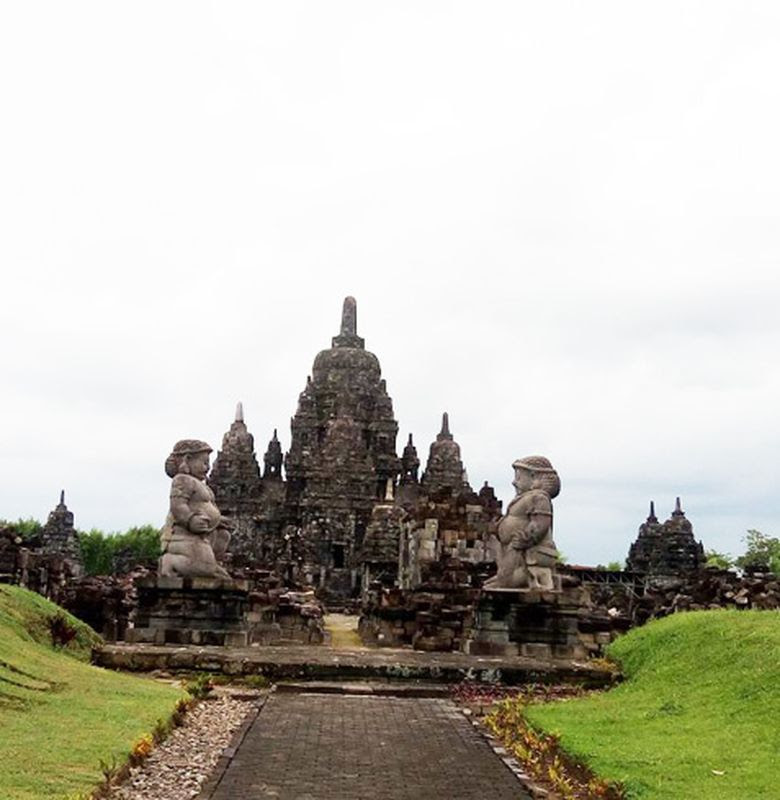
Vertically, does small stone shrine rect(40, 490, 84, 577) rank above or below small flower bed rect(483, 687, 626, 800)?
above

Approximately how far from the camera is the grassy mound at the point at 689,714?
24.8 ft

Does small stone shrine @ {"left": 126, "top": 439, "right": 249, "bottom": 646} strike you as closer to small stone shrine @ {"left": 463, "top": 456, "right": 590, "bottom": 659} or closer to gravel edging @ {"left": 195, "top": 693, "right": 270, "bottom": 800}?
small stone shrine @ {"left": 463, "top": 456, "right": 590, "bottom": 659}

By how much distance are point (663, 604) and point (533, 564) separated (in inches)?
377

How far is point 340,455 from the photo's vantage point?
51094 millimetres

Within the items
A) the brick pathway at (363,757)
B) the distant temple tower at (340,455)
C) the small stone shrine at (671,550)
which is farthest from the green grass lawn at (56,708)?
the distant temple tower at (340,455)

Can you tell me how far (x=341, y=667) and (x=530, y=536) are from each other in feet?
12.8

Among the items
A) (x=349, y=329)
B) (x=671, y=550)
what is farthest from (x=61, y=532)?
(x=671, y=550)

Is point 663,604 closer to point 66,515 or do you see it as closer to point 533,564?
point 533,564

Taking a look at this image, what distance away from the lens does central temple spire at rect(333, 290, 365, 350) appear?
59.5 m

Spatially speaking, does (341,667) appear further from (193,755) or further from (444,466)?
(444,466)

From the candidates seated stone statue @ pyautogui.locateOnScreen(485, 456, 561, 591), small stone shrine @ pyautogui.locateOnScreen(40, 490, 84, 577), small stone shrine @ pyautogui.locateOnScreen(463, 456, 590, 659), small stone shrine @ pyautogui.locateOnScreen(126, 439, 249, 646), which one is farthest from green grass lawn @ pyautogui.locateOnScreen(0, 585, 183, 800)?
small stone shrine @ pyautogui.locateOnScreen(40, 490, 84, 577)

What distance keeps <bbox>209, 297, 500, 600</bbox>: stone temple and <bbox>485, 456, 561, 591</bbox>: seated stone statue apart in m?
27.6

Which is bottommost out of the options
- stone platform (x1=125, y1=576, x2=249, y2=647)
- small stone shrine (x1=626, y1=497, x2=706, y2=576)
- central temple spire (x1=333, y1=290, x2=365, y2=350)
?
stone platform (x1=125, y1=576, x2=249, y2=647)

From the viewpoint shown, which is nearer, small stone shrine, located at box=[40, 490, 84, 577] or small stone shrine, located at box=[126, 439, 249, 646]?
small stone shrine, located at box=[126, 439, 249, 646]
